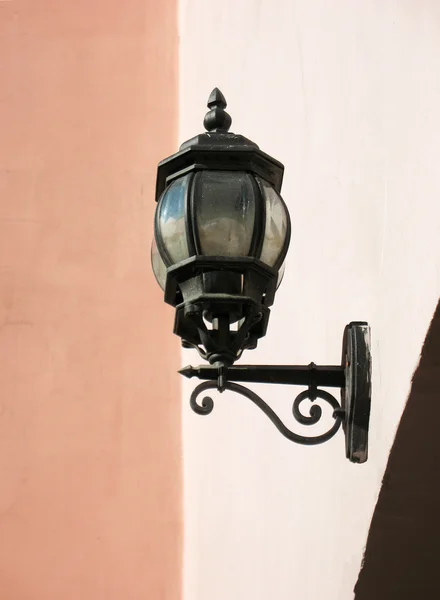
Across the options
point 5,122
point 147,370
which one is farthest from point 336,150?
point 5,122

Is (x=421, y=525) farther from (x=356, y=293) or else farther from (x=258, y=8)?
(x=258, y=8)

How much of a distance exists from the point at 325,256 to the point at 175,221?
2.48 ft

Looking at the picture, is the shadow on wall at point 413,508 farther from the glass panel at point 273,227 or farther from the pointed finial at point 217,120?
the pointed finial at point 217,120

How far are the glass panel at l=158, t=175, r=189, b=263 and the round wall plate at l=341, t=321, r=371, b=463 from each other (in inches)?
13.6

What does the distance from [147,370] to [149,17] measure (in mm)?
1711

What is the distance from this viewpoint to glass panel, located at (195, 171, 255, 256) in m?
1.42

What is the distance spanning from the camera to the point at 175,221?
1.47 metres

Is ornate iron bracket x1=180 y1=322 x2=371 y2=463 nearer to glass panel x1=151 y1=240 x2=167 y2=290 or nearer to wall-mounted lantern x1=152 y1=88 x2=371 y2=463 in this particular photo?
wall-mounted lantern x1=152 y1=88 x2=371 y2=463

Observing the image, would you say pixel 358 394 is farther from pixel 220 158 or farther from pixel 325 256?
pixel 325 256

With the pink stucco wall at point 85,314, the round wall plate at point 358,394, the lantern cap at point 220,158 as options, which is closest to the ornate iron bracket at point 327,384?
the round wall plate at point 358,394

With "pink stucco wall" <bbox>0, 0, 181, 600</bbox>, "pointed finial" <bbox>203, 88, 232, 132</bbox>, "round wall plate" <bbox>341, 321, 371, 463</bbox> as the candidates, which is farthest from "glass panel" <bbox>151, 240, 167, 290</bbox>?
"pink stucco wall" <bbox>0, 0, 181, 600</bbox>

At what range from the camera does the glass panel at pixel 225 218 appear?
142 centimetres

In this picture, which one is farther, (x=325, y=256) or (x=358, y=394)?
(x=325, y=256)

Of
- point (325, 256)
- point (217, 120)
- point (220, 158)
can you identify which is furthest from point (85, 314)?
point (220, 158)
